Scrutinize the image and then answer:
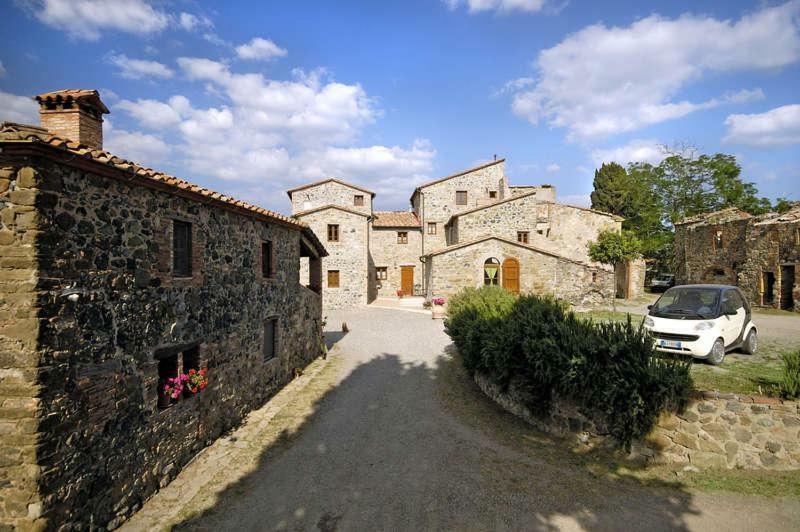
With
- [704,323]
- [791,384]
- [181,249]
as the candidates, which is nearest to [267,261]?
[181,249]

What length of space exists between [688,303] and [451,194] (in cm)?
2372

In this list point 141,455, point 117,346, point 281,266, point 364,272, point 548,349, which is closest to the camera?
point 117,346

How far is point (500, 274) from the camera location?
23.3m

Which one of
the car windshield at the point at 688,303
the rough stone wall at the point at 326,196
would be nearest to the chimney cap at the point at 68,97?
the car windshield at the point at 688,303

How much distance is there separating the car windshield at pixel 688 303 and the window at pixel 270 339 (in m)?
10.4

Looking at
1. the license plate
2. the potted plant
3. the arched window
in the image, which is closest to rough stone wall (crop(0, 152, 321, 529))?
the license plate

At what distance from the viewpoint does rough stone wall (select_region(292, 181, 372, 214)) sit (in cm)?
3148

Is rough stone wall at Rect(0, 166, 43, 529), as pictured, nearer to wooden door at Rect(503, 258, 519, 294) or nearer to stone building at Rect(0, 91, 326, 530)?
stone building at Rect(0, 91, 326, 530)

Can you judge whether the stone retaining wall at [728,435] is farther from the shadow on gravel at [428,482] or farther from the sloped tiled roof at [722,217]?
the sloped tiled roof at [722,217]

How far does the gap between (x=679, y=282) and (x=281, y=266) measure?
2953 cm

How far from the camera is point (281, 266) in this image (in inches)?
460

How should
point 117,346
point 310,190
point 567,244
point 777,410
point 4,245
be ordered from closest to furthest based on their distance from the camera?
point 4,245 → point 117,346 → point 777,410 → point 567,244 → point 310,190

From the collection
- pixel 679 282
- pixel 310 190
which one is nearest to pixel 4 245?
pixel 310 190

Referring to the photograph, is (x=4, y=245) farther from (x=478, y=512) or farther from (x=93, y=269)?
(x=478, y=512)
